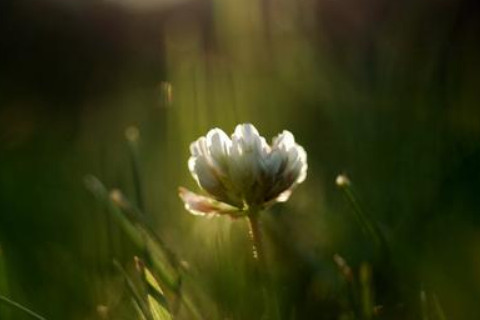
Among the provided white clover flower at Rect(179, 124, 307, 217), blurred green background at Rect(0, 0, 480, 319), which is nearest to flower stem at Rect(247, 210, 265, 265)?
white clover flower at Rect(179, 124, 307, 217)

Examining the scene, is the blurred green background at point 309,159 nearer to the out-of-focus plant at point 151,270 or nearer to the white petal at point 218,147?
the out-of-focus plant at point 151,270

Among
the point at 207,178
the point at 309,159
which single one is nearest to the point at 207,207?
the point at 207,178

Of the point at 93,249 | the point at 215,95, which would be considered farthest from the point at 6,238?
the point at 215,95

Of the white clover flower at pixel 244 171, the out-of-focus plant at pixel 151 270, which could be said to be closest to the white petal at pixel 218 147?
the white clover flower at pixel 244 171

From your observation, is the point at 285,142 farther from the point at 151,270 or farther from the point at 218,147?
the point at 151,270

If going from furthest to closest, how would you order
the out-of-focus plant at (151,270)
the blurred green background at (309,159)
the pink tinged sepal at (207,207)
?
1. the blurred green background at (309,159)
2. the pink tinged sepal at (207,207)
3. the out-of-focus plant at (151,270)

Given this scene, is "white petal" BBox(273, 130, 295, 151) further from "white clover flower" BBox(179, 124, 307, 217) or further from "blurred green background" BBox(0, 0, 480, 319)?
"blurred green background" BBox(0, 0, 480, 319)
